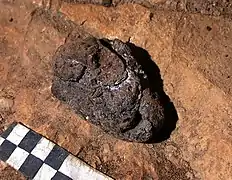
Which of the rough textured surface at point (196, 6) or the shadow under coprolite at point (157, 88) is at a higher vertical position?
the rough textured surface at point (196, 6)

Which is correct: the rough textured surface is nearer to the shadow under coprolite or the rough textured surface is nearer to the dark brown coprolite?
the shadow under coprolite

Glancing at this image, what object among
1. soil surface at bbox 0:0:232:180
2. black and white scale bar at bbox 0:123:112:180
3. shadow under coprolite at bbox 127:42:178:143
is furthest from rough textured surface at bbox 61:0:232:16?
black and white scale bar at bbox 0:123:112:180

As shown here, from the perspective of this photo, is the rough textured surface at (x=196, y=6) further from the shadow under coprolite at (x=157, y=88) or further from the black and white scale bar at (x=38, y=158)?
the black and white scale bar at (x=38, y=158)

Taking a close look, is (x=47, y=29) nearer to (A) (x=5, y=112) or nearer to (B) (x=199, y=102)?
(A) (x=5, y=112)

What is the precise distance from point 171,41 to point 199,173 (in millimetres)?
428

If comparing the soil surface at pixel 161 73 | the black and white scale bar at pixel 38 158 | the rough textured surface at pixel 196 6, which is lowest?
the black and white scale bar at pixel 38 158

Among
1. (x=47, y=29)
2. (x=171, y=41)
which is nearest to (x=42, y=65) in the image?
(x=47, y=29)

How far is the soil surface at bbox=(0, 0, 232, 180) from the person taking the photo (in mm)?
1920

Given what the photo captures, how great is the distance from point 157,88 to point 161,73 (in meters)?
0.05

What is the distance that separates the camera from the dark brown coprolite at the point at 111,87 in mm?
1864

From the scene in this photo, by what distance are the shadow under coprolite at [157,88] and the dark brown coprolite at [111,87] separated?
0.05 meters

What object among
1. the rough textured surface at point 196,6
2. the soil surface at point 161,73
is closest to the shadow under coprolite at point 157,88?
the soil surface at point 161,73

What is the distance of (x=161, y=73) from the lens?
2.01 m

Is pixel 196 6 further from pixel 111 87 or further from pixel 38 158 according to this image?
pixel 38 158
